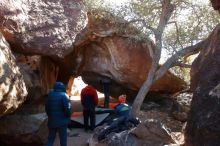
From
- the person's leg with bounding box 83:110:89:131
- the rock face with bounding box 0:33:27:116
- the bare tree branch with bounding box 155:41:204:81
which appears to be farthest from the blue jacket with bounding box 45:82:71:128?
the bare tree branch with bounding box 155:41:204:81

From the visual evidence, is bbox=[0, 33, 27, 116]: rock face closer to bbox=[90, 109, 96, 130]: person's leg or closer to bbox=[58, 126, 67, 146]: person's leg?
bbox=[58, 126, 67, 146]: person's leg

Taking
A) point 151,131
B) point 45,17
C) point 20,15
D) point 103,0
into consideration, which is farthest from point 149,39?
point 151,131

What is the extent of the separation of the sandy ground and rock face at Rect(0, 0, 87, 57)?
245 centimetres

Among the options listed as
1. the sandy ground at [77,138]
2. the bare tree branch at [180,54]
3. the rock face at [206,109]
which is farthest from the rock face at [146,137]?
the bare tree branch at [180,54]

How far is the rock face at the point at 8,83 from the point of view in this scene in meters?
7.12

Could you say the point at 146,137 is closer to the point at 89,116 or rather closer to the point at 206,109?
the point at 206,109

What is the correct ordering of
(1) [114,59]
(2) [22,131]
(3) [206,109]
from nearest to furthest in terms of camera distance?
1. (3) [206,109]
2. (2) [22,131]
3. (1) [114,59]

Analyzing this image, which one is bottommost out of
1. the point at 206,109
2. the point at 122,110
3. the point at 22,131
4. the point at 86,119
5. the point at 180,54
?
the point at 22,131

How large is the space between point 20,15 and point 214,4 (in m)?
5.94

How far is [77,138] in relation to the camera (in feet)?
33.2

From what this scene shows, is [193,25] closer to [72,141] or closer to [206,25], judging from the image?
[206,25]

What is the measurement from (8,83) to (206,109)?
13.7ft

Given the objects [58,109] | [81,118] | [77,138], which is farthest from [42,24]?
[58,109]

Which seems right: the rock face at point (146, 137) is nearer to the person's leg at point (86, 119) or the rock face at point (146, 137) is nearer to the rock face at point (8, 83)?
the rock face at point (8, 83)
